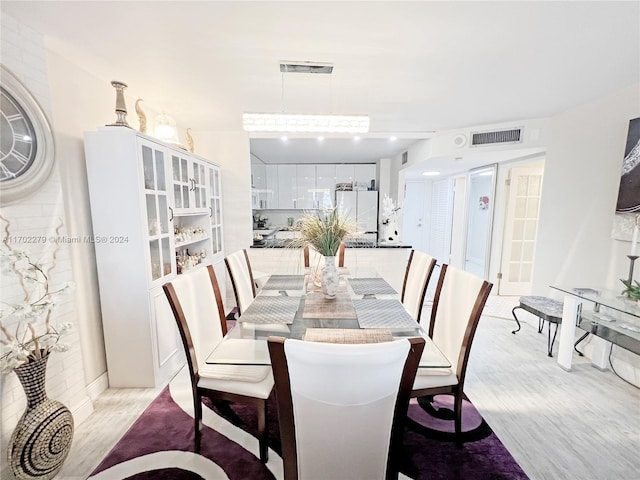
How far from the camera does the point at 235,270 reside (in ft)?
7.53

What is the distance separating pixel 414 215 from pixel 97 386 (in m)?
6.31

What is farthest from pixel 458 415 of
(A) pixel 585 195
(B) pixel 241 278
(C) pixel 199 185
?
(C) pixel 199 185


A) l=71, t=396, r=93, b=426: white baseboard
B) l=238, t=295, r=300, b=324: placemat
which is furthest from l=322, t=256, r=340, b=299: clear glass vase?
l=71, t=396, r=93, b=426: white baseboard

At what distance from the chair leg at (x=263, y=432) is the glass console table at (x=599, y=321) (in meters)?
2.47

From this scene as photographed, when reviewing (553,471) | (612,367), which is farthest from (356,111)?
(612,367)

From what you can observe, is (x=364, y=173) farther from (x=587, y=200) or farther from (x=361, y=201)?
(x=587, y=200)

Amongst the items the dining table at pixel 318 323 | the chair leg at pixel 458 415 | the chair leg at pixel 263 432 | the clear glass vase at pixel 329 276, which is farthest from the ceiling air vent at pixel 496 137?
the chair leg at pixel 263 432

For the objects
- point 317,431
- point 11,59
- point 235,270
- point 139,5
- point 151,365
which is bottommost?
point 151,365

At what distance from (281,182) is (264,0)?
475 centimetres

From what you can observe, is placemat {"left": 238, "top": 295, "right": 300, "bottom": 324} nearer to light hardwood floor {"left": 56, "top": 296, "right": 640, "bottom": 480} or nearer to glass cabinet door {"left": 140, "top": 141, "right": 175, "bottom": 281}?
glass cabinet door {"left": 140, "top": 141, "right": 175, "bottom": 281}

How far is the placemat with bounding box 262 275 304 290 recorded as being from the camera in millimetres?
2301

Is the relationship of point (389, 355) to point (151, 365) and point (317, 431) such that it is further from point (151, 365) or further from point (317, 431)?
point (151, 365)

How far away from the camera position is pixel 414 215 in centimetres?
680

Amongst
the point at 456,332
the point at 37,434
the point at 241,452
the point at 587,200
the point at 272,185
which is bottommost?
the point at 241,452
